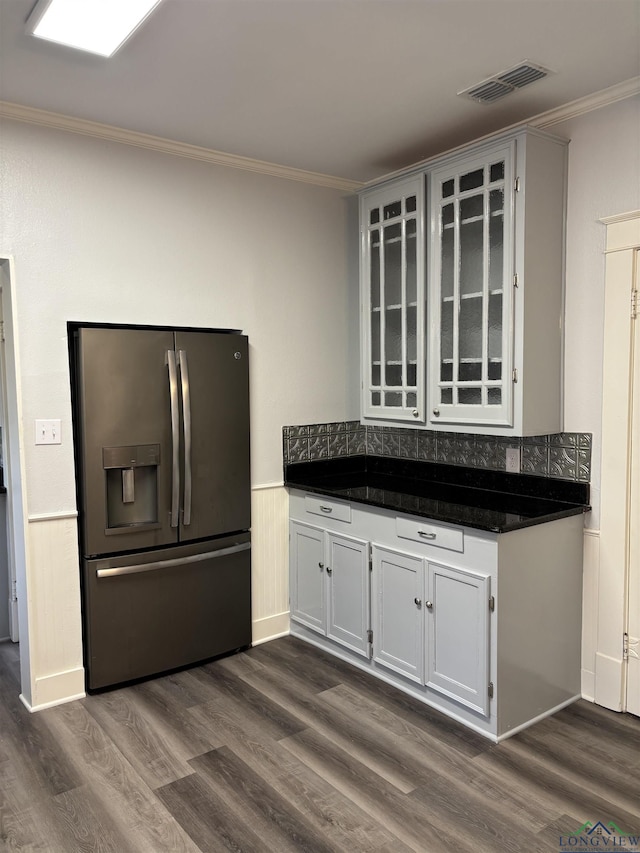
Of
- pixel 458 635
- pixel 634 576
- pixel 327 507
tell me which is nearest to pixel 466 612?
pixel 458 635

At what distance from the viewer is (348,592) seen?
3.38 m

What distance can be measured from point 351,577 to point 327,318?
1.55 metres

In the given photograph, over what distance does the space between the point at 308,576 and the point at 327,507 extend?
444 mm

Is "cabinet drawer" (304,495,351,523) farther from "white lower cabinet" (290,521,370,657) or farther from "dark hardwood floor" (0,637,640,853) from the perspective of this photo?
"dark hardwood floor" (0,637,640,853)

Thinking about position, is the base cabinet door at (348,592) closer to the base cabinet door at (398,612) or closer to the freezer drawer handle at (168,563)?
the base cabinet door at (398,612)

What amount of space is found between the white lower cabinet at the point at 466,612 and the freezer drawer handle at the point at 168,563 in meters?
0.56

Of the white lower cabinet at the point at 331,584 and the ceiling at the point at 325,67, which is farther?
the white lower cabinet at the point at 331,584

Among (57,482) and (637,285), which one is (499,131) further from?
(57,482)

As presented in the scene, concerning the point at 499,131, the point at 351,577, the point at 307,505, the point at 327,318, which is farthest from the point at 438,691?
the point at 499,131

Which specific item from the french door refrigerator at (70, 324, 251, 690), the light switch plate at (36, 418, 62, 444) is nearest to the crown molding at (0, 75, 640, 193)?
the french door refrigerator at (70, 324, 251, 690)

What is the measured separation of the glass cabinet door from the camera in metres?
2.90

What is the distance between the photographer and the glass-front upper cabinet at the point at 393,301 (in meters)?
3.33

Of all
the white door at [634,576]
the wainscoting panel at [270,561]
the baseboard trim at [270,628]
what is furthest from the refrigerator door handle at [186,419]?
the white door at [634,576]

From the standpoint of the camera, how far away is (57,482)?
9.94ft
